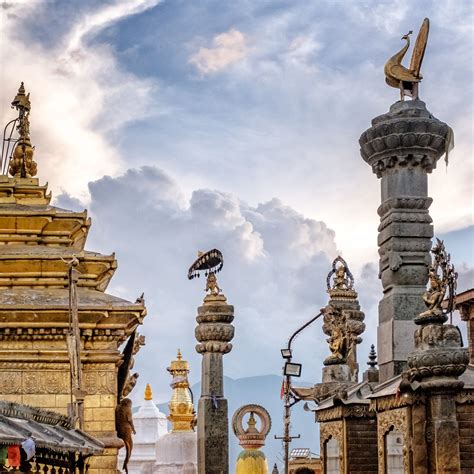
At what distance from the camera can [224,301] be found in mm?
29219

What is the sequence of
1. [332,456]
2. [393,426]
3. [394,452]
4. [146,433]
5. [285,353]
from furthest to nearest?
1. [146,433]
2. [285,353]
3. [332,456]
4. [394,452]
5. [393,426]

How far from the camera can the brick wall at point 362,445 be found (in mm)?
17891

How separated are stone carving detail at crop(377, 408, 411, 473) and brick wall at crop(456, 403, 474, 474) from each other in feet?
2.43

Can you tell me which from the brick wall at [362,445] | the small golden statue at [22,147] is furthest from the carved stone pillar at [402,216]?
the small golden statue at [22,147]

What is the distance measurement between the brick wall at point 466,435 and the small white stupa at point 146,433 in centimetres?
2331

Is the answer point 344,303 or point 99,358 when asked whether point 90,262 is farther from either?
point 344,303

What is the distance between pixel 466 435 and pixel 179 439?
736 inches

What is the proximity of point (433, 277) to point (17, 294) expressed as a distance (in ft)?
29.7

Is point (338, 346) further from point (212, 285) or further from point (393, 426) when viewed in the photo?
point (212, 285)

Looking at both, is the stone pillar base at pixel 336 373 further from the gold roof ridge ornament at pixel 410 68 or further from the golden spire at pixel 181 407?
the golden spire at pixel 181 407

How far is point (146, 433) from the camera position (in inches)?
1513

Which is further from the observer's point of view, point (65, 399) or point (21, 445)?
point (65, 399)

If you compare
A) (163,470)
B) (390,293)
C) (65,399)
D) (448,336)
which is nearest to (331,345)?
(390,293)

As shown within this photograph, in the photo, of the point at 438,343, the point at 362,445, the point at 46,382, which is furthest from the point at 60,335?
the point at 438,343
